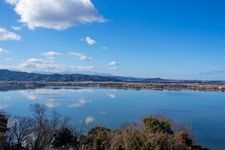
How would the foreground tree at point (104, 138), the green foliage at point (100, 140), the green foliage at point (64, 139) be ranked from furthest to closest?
the green foliage at point (64, 139) < the green foliage at point (100, 140) < the foreground tree at point (104, 138)

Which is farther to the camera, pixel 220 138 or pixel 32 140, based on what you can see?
pixel 220 138

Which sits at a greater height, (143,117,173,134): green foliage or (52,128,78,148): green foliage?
(143,117,173,134): green foliage

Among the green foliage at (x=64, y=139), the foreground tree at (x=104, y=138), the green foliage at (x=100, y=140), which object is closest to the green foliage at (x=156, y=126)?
the foreground tree at (x=104, y=138)

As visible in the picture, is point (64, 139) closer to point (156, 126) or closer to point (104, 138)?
point (104, 138)

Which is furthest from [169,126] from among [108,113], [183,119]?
[108,113]

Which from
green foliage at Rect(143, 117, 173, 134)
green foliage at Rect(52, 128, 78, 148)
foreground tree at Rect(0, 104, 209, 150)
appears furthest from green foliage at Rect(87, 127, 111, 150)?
green foliage at Rect(143, 117, 173, 134)

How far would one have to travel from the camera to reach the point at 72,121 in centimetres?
3975

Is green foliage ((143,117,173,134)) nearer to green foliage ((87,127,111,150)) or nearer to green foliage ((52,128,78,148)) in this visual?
green foliage ((87,127,111,150))

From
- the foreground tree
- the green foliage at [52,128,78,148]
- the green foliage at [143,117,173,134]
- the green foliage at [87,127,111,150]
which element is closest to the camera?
the foreground tree

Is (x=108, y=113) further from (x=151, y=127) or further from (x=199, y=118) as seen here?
(x=151, y=127)

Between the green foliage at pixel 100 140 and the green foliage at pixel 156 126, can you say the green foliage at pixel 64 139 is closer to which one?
the green foliage at pixel 100 140

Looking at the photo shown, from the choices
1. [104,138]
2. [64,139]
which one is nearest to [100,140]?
[104,138]

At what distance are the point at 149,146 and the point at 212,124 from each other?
22.1 meters

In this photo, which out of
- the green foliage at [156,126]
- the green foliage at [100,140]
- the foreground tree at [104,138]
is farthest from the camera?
the green foliage at [100,140]
